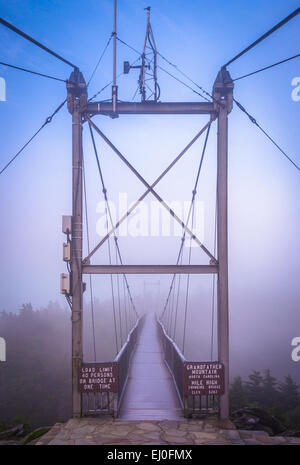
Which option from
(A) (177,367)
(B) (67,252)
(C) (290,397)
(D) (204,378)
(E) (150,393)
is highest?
(B) (67,252)

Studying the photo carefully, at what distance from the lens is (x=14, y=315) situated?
11312 centimetres

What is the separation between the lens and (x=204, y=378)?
7.20 meters

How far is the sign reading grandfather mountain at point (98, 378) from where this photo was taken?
7.08 metres

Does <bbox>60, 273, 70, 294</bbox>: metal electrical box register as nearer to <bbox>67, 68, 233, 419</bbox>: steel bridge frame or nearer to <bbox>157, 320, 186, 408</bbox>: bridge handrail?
<bbox>67, 68, 233, 419</bbox>: steel bridge frame

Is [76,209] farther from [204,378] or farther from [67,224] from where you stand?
[204,378]

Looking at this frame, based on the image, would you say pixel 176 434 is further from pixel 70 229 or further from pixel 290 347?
pixel 290 347

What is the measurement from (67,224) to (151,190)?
1.85 meters

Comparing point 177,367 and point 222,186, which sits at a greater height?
point 222,186

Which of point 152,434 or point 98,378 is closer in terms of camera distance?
point 152,434

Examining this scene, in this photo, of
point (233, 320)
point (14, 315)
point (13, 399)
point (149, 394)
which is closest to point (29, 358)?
point (13, 399)

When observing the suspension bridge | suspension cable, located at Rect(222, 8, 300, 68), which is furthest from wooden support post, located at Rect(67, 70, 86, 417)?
suspension cable, located at Rect(222, 8, 300, 68)

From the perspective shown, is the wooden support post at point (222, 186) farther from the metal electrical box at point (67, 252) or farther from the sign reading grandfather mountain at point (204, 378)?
the metal electrical box at point (67, 252)

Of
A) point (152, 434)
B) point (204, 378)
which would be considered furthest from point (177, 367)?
point (152, 434)

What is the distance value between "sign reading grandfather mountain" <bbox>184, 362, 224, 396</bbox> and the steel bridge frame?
6.2 inches
